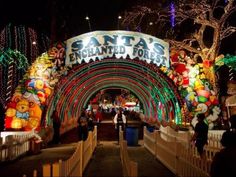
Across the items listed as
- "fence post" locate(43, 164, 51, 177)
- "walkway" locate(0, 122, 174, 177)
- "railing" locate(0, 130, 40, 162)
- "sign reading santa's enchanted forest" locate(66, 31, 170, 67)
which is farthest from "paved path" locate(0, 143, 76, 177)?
"fence post" locate(43, 164, 51, 177)

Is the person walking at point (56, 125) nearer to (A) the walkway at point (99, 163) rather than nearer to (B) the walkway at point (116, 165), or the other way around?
(A) the walkway at point (99, 163)

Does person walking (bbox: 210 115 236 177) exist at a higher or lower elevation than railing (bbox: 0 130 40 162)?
higher

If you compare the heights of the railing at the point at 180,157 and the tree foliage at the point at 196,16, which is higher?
the tree foliage at the point at 196,16

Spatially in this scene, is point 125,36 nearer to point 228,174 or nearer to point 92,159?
point 92,159

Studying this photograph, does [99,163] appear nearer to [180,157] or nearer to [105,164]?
[105,164]

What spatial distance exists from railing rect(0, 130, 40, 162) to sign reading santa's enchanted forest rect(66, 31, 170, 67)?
439 centimetres

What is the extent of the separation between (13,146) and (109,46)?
21.9 feet

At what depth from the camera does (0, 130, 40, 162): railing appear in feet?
42.0

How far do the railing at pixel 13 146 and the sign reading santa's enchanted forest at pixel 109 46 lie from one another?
14.4ft

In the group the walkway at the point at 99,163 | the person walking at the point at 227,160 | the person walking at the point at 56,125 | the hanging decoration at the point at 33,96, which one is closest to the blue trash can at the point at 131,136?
A: the walkway at the point at 99,163

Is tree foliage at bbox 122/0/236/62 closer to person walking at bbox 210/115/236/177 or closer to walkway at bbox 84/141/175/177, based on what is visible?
walkway at bbox 84/141/175/177

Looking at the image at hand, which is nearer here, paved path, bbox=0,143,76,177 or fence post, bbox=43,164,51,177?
fence post, bbox=43,164,51,177

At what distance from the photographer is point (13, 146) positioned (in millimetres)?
13492

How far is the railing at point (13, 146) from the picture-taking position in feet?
42.0
